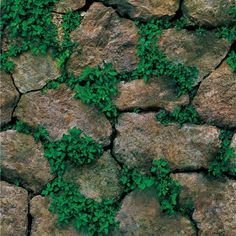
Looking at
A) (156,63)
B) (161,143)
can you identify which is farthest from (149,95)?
(161,143)

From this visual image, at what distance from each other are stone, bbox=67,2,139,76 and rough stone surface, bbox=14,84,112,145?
1.06 ft

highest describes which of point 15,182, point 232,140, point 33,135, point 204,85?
point 204,85

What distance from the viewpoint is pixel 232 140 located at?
3.79 m

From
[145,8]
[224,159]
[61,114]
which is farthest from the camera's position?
[61,114]

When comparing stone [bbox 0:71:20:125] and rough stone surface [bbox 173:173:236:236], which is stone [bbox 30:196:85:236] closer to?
stone [bbox 0:71:20:125]

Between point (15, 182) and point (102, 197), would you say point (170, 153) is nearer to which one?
point (102, 197)

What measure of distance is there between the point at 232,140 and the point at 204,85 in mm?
413

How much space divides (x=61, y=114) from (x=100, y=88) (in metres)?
0.34

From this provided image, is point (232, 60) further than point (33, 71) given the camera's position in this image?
No

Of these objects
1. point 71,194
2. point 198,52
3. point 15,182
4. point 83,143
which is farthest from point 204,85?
point 15,182

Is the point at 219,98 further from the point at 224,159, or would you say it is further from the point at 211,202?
the point at 211,202

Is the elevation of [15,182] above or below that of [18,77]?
below

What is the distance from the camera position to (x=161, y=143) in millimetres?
3887

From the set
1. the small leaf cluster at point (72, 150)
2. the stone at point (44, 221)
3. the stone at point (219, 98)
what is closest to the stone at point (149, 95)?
the stone at point (219, 98)
